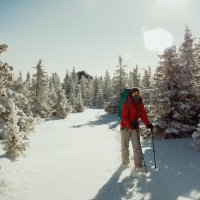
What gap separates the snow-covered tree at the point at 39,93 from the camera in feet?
134

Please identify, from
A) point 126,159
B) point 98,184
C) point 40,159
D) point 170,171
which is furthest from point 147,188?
point 40,159

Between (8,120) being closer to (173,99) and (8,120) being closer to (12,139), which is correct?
(12,139)

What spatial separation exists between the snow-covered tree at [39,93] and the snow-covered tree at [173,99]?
2620 cm

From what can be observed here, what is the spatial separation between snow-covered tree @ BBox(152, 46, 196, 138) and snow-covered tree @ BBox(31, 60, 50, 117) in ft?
85.9

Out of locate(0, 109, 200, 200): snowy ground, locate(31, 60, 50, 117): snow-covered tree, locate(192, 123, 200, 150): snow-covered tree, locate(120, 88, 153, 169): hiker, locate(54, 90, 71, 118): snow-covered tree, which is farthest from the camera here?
locate(54, 90, 71, 118): snow-covered tree

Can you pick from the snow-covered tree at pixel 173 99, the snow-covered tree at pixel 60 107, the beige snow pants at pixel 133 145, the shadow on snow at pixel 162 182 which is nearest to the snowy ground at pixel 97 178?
the shadow on snow at pixel 162 182

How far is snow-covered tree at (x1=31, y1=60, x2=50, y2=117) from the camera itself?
40906 mm

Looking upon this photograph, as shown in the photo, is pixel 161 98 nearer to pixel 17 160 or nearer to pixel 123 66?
pixel 17 160

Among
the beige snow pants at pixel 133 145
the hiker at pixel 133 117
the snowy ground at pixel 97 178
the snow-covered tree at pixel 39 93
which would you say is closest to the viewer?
the snowy ground at pixel 97 178

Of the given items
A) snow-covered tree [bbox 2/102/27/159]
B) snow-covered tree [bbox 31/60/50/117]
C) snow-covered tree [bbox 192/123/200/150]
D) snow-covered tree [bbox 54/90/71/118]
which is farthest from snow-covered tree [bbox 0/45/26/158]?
snow-covered tree [bbox 54/90/71/118]

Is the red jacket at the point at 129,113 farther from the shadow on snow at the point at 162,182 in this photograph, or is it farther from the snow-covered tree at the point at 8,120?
the snow-covered tree at the point at 8,120

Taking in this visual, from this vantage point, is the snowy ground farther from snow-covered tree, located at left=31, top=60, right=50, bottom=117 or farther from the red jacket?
snow-covered tree, located at left=31, top=60, right=50, bottom=117

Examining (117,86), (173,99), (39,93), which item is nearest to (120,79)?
Answer: (117,86)

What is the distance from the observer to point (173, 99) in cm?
1656
